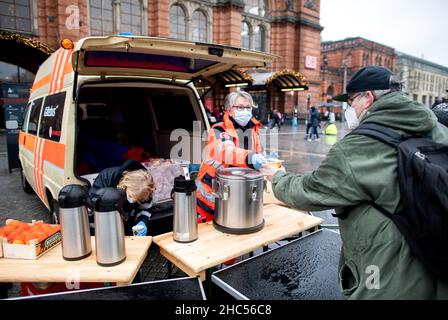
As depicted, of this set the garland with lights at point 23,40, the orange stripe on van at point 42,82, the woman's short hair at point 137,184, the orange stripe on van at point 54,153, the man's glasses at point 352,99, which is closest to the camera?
the man's glasses at point 352,99

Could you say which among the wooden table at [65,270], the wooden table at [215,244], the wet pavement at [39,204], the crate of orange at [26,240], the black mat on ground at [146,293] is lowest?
the wet pavement at [39,204]

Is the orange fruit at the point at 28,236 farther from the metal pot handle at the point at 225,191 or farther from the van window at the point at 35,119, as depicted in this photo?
the van window at the point at 35,119

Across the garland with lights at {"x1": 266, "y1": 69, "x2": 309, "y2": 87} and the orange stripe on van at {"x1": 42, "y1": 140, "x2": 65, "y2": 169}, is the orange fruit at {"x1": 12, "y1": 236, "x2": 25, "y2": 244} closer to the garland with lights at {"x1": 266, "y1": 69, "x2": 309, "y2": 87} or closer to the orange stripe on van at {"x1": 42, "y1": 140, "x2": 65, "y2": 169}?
the orange stripe on van at {"x1": 42, "y1": 140, "x2": 65, "y2": 169}

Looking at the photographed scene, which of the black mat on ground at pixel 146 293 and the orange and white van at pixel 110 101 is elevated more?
the orange and white van at pixel 110 101

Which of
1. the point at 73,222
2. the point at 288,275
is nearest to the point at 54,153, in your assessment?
the point at 73,222

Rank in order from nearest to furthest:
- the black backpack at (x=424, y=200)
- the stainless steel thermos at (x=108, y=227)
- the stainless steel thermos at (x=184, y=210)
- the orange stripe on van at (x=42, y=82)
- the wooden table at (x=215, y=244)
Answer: the black backpack at (x=424, y=200), the stainless steel thermos at (x=108, y=227), the wooden table at (x=215, y=244), the stainless steel thermos at (x=184, y=210), the orange stripe on van at (x=42, y=82)

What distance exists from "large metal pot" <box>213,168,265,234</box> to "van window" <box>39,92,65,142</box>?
2226 millimetres

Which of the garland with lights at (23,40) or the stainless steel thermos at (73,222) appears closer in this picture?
the stainless steel thermos at (73,222)

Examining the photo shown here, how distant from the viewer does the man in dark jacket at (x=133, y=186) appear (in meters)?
2.59

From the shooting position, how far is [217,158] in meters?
2.68

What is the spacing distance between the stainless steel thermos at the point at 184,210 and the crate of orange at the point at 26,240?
86cm

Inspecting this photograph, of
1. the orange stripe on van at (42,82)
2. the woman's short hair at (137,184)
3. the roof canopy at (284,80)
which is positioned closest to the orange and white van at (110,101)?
the orange stripe on van at (42,82)

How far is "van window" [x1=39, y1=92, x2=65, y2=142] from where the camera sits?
3498 millimetres

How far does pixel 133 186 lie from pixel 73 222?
0.75m
